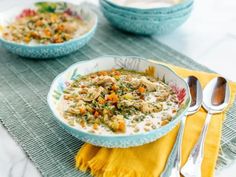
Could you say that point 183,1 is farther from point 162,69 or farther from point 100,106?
point 100,106

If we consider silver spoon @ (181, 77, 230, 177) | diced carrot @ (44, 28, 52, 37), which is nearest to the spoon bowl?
silver spoon @ (181, 77, 230, 177)

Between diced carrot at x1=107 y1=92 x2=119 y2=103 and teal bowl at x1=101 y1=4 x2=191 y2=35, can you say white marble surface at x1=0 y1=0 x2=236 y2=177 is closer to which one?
teal bowl at x1=101 y1=4 x2=191 y2=35

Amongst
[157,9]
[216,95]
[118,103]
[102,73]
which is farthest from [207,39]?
[118,103]

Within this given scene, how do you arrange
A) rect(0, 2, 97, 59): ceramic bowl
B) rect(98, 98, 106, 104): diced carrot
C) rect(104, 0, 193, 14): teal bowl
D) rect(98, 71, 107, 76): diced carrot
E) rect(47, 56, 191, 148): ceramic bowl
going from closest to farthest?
rect(47, 56, 191, 148): ceramic bowl < rect(98, 98, 106, 104): diced carrot < rect(98, 71, 107, 76): diced carrot < rect(0, 2, 97, 59): ceramic bowl < rect(104, 0, 193, 14): teal bowl

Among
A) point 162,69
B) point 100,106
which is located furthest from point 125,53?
point 100,106

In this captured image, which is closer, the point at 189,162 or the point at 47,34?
the point at 189,162

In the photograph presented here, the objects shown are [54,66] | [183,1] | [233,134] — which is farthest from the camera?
[183,1]
